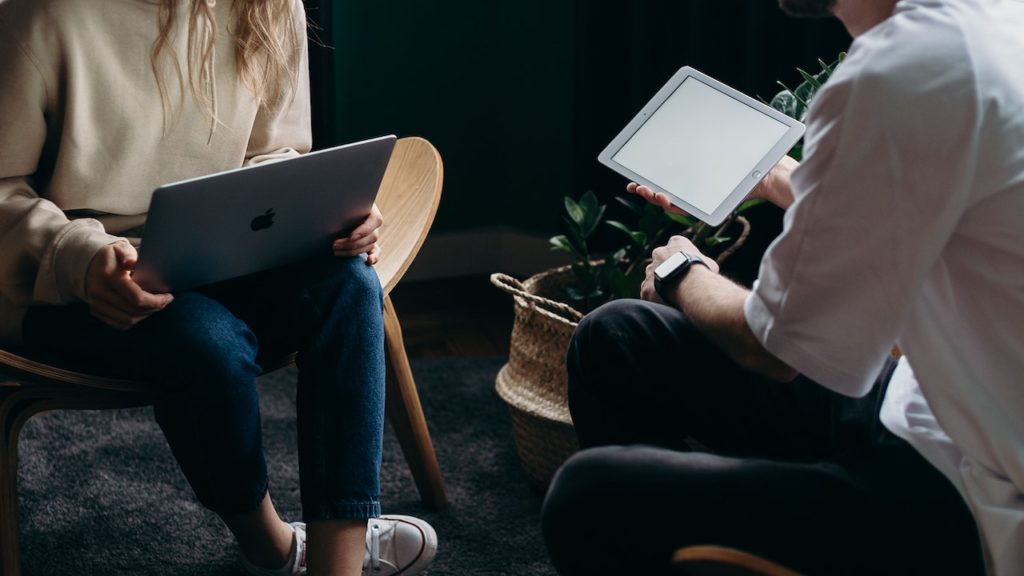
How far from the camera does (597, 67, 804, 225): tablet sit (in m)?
1.26

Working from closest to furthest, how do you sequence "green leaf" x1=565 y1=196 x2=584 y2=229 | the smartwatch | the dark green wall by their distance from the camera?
the smartwatch → "green leaf" x1=565 y1=196 x2=584 y2=229 → the dark green wall

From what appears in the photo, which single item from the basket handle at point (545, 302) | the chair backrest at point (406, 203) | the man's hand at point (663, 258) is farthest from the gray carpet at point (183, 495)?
the man's hand at point (663, 258)

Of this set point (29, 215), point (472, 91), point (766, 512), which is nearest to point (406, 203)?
point (29, 215)

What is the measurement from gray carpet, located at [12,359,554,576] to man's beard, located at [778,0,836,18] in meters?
0.82

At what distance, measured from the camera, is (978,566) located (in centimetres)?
84

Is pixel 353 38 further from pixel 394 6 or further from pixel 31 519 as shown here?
pixel 31 519

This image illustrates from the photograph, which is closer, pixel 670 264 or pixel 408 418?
pixel 670 264

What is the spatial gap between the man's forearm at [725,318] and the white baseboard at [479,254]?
1821mm

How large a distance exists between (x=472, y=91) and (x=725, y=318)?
6.55 feet

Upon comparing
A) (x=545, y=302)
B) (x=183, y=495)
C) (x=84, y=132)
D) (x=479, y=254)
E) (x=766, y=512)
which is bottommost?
(x=479, y=254)

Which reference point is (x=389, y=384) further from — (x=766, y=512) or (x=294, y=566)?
(x=766, y=512)

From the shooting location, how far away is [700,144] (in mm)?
1307

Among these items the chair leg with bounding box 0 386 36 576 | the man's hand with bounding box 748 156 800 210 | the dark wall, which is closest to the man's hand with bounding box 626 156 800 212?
the man's hand with bounding box 748 156 800 210

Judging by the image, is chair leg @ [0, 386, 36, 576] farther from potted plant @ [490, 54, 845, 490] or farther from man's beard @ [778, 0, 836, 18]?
man's beard @ [778, 0, 836, 18]
